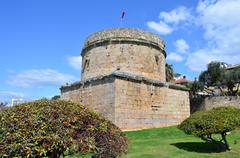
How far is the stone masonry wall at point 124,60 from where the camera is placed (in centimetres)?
2328

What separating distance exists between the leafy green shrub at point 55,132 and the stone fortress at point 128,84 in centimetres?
1290

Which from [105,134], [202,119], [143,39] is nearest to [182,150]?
[202,119]

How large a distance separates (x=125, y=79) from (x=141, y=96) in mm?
1853

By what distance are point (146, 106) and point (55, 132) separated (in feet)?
53.2

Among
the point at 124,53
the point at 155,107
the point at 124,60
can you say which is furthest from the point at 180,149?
the point at 124,53

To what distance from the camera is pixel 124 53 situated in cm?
2341

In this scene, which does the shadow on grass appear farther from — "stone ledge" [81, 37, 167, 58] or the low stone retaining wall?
the low stone retaining wall

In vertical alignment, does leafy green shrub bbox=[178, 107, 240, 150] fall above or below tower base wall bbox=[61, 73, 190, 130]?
below

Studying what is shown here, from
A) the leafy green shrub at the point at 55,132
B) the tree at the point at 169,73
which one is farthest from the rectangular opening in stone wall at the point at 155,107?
the leafy green shrub at the point at 55,132

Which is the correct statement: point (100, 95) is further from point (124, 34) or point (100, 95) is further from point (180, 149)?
point (180, 149)

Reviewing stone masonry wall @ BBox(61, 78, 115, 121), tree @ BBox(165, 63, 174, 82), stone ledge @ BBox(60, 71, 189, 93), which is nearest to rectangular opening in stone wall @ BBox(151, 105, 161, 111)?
stone ledge @ BBox(60, 71, 189, 93)

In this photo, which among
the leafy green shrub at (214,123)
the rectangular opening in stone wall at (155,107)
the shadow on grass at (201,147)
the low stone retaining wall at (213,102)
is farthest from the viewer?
the low stone retaining wall at (213,102)

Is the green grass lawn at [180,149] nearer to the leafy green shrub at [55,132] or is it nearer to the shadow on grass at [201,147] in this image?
the shadow on grass at [201,147]

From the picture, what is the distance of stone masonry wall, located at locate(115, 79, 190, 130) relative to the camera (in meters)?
20.3
